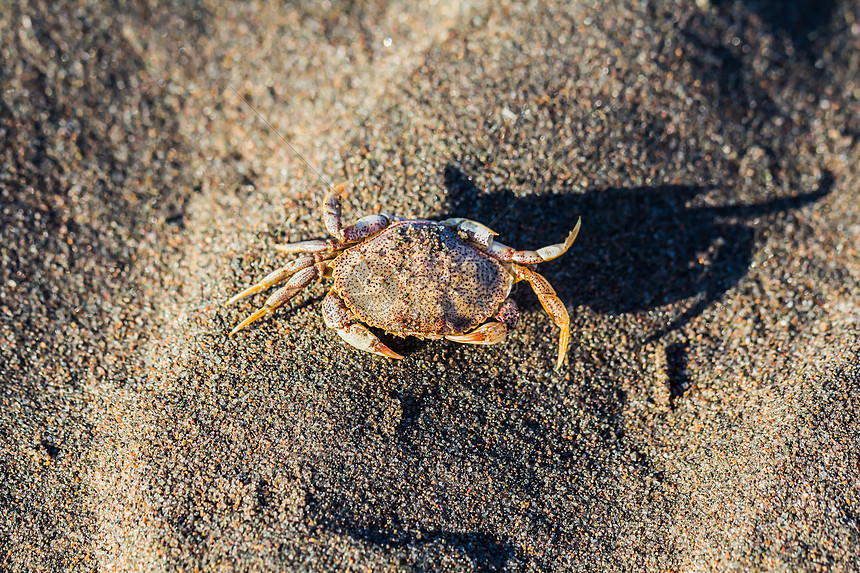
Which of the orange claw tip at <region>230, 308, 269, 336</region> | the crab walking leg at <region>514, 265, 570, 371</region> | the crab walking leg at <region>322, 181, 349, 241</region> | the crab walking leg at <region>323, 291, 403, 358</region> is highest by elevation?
the crab walking leg at <region>514, 265, 570, 371</region>

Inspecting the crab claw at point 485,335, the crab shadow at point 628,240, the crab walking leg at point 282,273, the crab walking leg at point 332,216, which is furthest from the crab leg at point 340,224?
the crab claw at point 485,335

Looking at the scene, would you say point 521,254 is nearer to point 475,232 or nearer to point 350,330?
point 475,232

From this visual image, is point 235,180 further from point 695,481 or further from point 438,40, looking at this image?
point 695,481

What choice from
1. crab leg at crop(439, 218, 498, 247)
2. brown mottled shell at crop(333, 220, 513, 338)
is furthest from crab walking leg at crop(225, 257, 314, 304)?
crab leg at crop(439, 218, 498, 247)

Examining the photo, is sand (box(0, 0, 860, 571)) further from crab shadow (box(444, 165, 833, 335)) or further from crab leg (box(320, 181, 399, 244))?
crab leg (box(320, 181, 399, 244))

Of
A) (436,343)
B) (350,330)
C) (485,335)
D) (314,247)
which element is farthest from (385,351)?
(314,247)

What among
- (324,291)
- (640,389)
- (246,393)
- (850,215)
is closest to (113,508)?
(246,393)
